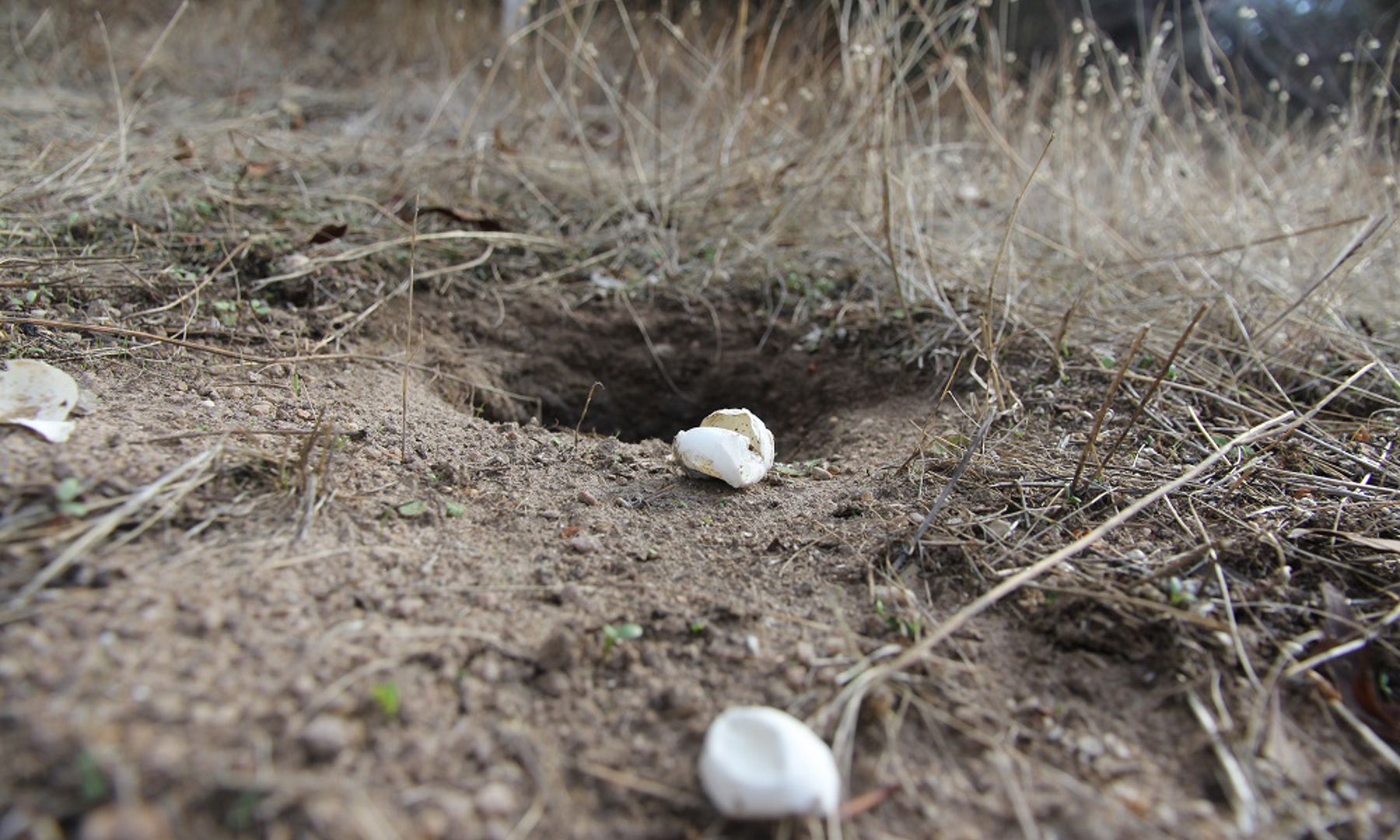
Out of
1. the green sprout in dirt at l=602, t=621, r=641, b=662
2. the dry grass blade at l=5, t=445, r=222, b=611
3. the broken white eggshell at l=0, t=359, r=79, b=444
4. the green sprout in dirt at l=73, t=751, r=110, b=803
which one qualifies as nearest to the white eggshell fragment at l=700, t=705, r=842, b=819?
the green sprout in dirt at l=602, t=621, r=641, b=662

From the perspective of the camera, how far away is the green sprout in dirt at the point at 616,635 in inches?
45.8

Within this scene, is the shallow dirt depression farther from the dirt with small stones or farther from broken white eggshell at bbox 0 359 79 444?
broken white eggshell at bbox 0 359 79 444

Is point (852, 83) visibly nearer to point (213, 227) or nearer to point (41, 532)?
point (213, 227)

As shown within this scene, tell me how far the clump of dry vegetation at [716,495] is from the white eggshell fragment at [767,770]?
6cm

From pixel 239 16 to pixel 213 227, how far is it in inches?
146

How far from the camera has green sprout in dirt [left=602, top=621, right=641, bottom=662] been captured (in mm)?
1162

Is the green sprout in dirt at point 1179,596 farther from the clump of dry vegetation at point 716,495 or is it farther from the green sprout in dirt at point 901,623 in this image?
the green sprout in dirt at point 901,623

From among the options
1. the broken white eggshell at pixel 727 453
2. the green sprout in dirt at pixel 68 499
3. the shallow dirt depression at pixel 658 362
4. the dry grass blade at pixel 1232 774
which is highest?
the green sprout in dirt at pixel 68 499

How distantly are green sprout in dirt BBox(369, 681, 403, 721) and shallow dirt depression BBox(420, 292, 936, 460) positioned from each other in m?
1.24

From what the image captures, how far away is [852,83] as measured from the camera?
282cm

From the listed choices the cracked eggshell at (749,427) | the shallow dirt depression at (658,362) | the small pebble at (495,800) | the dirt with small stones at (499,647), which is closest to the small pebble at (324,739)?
the dirt with small stones at (499,647)

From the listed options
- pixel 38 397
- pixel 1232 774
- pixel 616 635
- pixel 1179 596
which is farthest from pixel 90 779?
pixel 1179 596

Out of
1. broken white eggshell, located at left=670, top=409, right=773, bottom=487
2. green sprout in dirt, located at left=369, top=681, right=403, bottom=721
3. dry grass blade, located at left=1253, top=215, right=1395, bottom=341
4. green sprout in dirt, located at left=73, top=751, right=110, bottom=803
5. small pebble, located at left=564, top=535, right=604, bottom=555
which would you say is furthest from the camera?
dry grass blade, located at left=1253, top=215, right=1395, bottom=341

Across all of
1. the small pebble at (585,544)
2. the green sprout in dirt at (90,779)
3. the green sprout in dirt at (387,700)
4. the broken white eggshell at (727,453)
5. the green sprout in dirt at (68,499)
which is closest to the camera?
the green sprout in dirt at (90,779)
